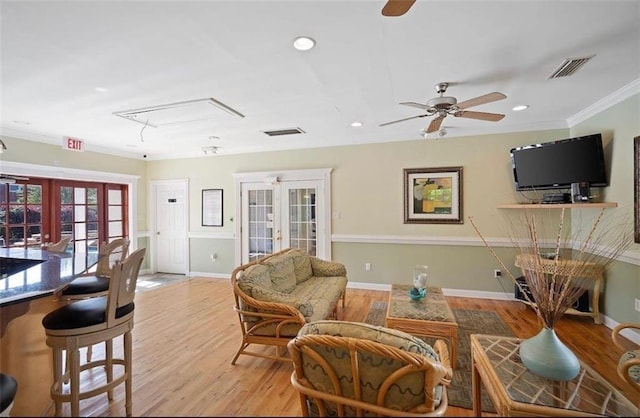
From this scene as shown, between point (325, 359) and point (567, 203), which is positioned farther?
point (567, 203)

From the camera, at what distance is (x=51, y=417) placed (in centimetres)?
58

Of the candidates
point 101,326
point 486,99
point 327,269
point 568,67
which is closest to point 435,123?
point 486,99

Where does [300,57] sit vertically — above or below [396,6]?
above

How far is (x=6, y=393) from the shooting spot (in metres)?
0.72

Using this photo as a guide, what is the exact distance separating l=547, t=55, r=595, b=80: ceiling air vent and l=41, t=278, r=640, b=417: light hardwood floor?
2.45 metres

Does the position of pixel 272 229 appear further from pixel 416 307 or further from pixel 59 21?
pixel 59 21

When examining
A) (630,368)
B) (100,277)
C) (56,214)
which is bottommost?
(630,368)

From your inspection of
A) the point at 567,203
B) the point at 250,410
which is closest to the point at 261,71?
the point at 250,410

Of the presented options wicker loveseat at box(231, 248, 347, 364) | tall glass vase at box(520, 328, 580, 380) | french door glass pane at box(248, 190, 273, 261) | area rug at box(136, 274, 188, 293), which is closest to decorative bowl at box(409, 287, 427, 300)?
wicker loveseat at box(231, 248, 347, 364)

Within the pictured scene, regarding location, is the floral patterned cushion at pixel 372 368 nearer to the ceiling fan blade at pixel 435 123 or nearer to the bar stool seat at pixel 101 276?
the bar stool seat at pixel 101 276

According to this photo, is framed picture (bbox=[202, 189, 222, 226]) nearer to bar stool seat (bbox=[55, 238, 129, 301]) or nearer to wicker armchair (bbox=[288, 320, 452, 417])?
bar stool seat (bbox=[55, 238, 129, 301])

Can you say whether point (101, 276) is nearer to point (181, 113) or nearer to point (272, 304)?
point (272, 304)

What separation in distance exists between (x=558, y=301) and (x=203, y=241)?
5578 mm

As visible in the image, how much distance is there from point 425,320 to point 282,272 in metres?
1.51
